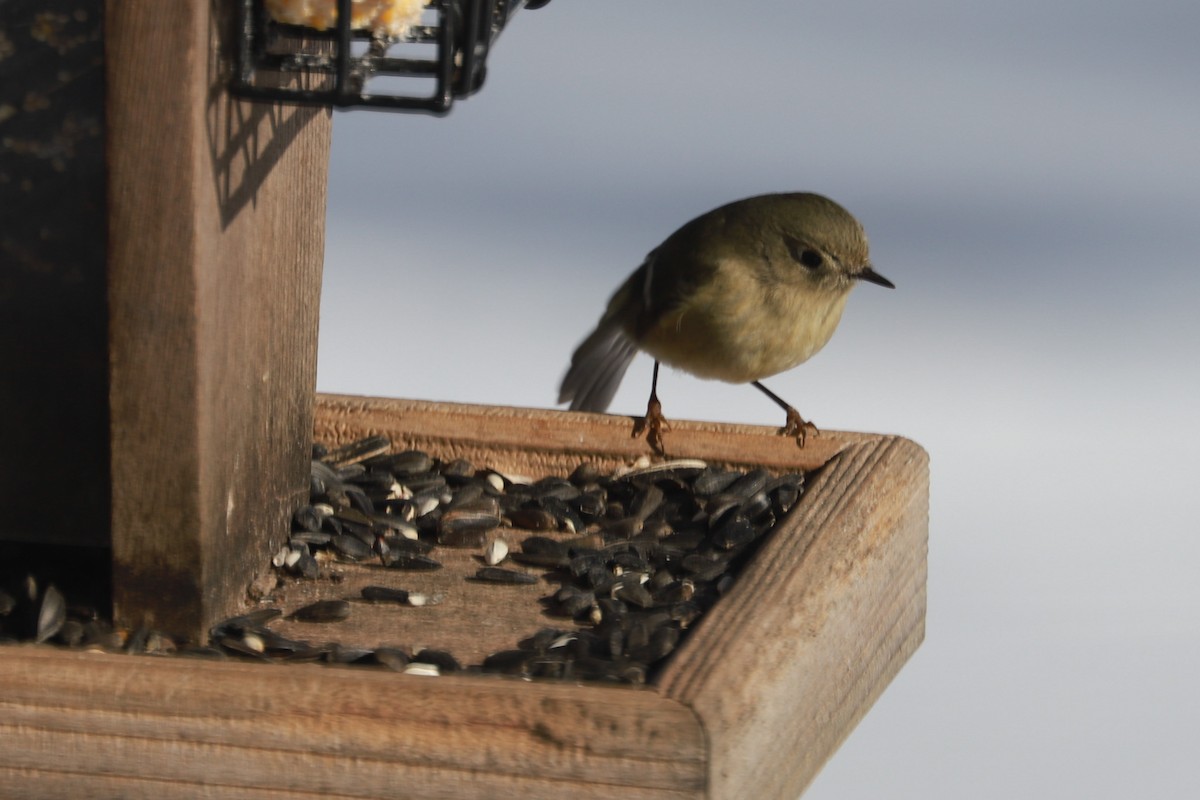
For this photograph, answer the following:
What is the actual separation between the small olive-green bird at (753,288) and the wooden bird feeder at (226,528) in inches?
32.0

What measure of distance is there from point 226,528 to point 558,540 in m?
0.59

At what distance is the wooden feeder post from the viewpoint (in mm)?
1900

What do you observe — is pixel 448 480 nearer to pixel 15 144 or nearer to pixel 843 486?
pixel 843 486

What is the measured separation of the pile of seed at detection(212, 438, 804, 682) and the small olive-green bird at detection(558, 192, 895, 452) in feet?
1.91

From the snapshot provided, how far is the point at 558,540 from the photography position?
260cm

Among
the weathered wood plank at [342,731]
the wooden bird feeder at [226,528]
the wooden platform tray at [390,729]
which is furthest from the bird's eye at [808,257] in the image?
the weathered wood plank at [342,731]

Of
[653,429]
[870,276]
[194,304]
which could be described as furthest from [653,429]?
[194,304]

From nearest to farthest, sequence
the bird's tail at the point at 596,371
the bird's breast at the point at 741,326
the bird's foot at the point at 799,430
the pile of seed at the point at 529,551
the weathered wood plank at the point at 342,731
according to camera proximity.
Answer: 1. the weathered wood plank at the point at 342,731
2. the pile of seed at the point at 529,551
3. the bird's foot at the point at 799,430
4. the bird's breast at the point at 741,326
5. the bird's tail at the point at 596,371

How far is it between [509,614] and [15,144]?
2.83ft

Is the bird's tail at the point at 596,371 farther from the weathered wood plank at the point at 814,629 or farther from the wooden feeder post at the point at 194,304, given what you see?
the wooden feeder post at the point at 194,304

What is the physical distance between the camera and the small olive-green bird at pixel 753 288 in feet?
11.2

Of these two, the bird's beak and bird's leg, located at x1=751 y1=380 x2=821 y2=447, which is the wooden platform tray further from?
the bird's beak

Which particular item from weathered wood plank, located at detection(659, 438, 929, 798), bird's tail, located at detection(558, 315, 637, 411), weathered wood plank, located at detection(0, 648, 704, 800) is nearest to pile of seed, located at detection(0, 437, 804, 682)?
weathered wood plank, located at detection(659, 438, 929, 798)

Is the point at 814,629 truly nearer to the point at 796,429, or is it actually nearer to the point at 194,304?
the point at 194,304
